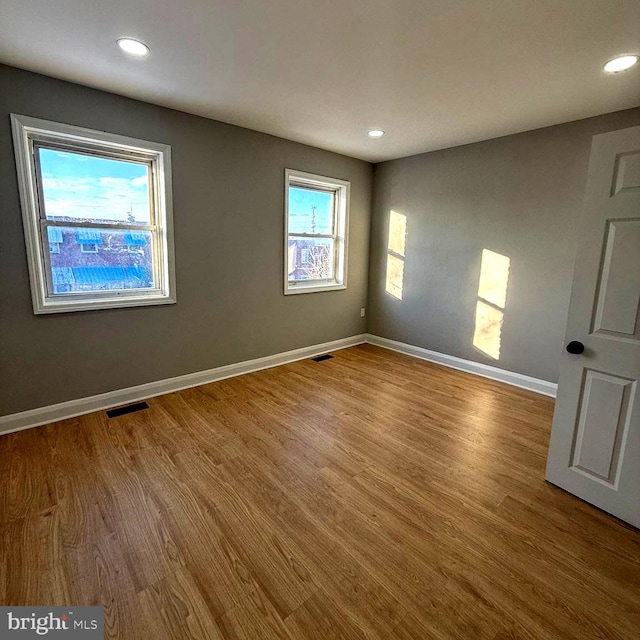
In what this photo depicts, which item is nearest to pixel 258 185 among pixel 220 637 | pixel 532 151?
pixel 532 151

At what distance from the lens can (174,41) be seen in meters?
2.03

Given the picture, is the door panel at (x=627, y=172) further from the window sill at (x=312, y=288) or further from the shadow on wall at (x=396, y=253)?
the window sill at (x=312, y=288)

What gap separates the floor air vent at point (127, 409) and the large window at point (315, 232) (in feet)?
6.48

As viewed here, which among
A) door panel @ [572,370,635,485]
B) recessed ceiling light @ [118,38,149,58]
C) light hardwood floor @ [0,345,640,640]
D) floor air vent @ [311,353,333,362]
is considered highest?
recessed ceiling light @ [118,38,149,58]

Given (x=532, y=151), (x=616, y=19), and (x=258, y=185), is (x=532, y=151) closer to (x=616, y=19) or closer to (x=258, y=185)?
(x=616, y=19)

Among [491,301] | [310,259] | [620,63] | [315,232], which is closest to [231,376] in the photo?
[310,259]

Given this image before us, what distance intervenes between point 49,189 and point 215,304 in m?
1.61

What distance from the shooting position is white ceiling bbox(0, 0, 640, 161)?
1742 mm

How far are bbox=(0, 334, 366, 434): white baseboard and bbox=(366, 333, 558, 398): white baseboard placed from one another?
3.84 ft

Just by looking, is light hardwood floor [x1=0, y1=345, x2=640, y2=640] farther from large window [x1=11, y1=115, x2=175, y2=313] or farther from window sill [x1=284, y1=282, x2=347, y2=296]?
window sill [x1=284, y1=282, x2=347, y2=296]

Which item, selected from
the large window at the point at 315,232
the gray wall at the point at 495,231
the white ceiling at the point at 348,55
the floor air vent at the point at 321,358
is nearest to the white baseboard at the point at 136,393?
the floor air vent at the point at 321,358

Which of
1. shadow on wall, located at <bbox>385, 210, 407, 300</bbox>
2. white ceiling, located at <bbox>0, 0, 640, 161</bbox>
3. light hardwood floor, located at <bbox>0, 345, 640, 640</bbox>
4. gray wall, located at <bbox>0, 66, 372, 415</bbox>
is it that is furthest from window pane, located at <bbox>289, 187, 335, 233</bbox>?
light hardwood floor, located at <bbox>0, 345, 640, 640</bbox>

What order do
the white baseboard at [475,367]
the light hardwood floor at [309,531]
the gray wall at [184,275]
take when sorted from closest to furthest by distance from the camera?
the light hardwood floor at [309,531]
the gray wall at [184,275]
the white baseboard at [475,367]

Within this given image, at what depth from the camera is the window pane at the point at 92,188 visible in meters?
2.65
